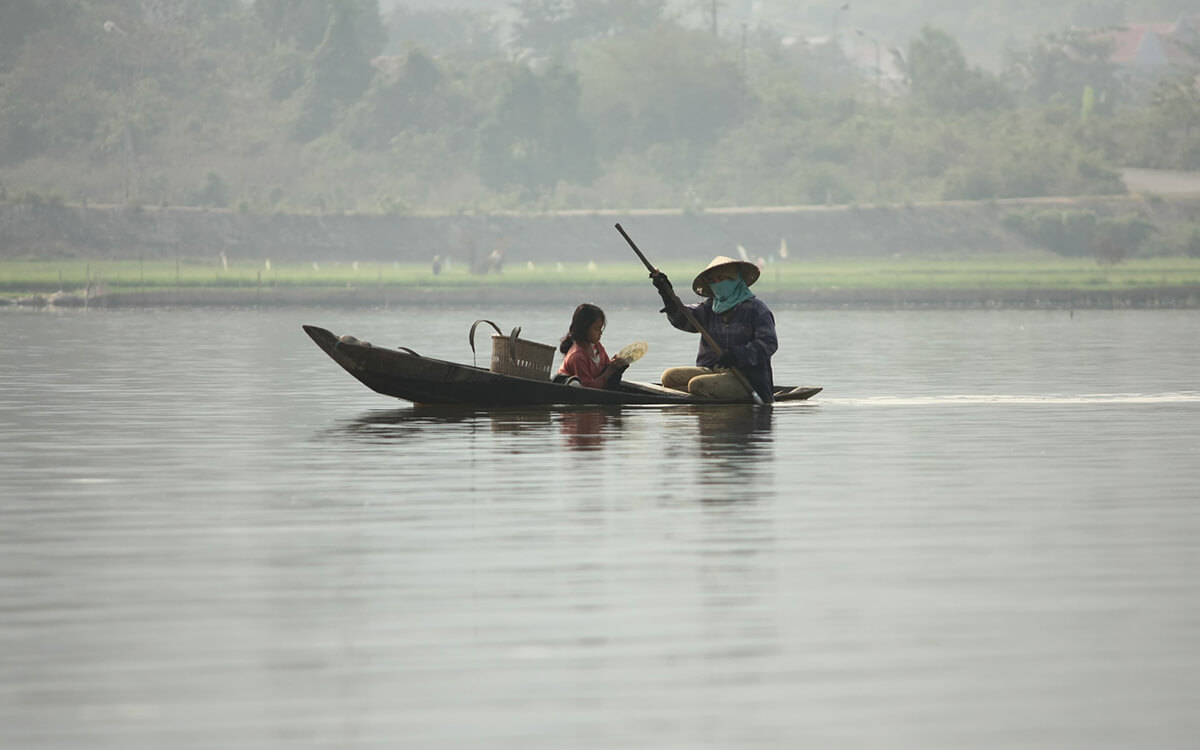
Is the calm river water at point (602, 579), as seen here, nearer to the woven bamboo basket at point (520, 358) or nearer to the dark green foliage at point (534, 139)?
the woven bamboo basket at point (520, 358)

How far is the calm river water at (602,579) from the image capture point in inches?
298

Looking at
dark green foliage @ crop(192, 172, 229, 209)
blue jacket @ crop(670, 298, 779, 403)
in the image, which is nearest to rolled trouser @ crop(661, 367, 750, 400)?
blue jacket @ crop(670, 298, 779, 403)

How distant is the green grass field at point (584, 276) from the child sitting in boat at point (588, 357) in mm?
61308

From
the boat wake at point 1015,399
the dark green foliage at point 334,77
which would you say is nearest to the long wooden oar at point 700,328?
the boat wake at point 1015,399

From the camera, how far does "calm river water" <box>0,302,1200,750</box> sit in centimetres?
756

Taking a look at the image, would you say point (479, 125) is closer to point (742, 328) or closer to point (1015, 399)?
point (1015, 399)

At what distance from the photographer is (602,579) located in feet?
34.6

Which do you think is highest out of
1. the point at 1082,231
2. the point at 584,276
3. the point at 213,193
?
the point at 213,193

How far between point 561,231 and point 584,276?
11.9m

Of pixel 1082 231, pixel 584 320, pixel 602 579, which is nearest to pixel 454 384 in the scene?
pixel 584 320

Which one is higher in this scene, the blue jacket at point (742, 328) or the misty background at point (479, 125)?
the misty background at point (479, 125)

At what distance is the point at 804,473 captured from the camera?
15.9m

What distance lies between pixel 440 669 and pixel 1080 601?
3.23 metres

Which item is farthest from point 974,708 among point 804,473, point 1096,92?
point 1096,92
